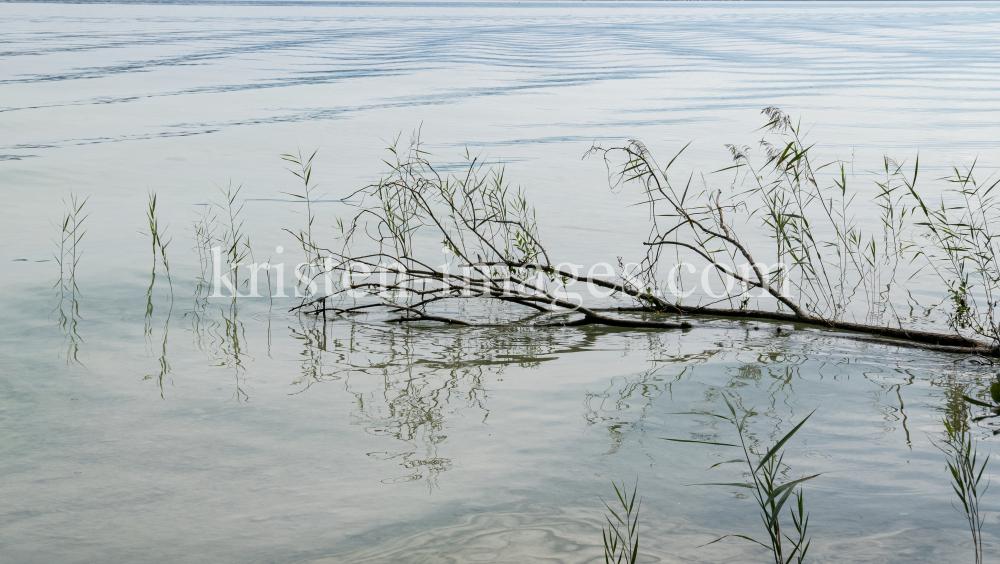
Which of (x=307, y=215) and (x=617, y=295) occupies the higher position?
(x=307, y=215)

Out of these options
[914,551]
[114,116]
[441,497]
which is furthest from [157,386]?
[114,116]

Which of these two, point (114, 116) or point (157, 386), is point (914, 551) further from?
point (114, 116)

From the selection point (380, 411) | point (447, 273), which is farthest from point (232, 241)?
point (380, 411)

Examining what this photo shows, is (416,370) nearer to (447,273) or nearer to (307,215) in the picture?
(447,273)

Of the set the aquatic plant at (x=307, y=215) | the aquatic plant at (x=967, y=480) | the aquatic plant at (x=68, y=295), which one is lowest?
the aquatic plant at (x=967, y=480)


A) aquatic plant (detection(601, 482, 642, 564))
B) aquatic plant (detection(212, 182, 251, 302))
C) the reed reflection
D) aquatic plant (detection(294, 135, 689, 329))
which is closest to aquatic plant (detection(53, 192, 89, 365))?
aquatic plant (detection(212, 182, 251, 302))

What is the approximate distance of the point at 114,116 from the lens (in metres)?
16.3

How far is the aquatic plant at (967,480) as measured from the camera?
2975mm

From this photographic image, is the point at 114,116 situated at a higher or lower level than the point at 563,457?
higher

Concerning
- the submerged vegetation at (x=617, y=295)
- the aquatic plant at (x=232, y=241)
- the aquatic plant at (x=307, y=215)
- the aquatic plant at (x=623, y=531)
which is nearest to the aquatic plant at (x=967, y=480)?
the submerged vegetation at (x=617, y=295)

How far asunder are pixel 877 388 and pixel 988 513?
1483 mm

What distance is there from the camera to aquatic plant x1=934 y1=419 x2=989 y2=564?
2975 mm

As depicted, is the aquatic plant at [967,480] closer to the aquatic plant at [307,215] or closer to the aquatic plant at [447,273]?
the aquatic plant at [447,273]

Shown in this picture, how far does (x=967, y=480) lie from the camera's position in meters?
3.08
